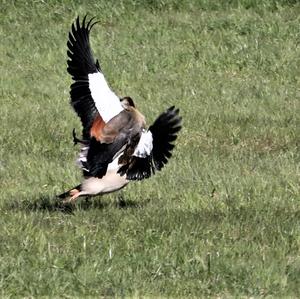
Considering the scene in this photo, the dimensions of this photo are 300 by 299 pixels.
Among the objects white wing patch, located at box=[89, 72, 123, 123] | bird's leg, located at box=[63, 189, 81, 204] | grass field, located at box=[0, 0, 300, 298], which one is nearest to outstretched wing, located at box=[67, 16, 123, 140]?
white wing patch, located at box=[89, 72, 123, 123]

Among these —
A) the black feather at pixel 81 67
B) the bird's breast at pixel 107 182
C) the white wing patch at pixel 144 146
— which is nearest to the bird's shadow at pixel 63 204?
the bird's breast at pixel 107 182

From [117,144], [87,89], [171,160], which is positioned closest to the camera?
[117,144]

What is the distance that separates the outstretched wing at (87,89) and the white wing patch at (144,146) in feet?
0.96

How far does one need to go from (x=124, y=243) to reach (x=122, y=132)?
1.19 m

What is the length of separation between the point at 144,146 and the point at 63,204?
841mm

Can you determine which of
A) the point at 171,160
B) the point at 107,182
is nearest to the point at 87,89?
the point at 107,182

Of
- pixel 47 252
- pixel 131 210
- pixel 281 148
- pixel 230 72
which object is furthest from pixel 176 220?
pixel 230 72

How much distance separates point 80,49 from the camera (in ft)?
28.4

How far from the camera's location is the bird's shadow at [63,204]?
8148 millimetres

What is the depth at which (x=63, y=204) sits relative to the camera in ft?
27.2

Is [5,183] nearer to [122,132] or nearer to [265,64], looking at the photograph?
[122,132]

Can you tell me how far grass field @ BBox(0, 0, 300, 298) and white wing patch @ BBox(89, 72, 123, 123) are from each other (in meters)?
0.74

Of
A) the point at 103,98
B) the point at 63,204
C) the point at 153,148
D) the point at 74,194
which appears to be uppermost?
the point at 103,98

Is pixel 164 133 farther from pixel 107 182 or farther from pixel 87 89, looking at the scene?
pixel 87 89
